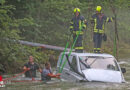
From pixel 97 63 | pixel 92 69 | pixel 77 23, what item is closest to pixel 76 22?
pixel 77 23

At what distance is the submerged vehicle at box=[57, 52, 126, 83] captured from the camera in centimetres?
1176

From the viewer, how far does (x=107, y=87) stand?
35.9ft

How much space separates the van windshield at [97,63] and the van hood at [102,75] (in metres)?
0.35

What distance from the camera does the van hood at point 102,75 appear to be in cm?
1162

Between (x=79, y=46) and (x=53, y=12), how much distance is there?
8.47 m

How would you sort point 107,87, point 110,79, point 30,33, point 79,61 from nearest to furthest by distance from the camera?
1. point 107,87
2. point 110,79
3. point 79,61
4. point 30,33

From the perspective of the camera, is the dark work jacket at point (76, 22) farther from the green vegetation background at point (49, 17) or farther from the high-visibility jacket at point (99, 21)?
the green vegetation background at point (49, 17)

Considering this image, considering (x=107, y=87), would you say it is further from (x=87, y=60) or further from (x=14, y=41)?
(x=14, y=41)

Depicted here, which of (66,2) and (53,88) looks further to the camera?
(66,2)

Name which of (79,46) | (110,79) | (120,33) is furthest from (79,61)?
(120,33)

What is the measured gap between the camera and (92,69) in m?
12.2

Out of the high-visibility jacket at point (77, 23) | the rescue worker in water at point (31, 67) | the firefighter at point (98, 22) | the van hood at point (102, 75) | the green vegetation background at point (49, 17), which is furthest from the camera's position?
the green vegetation background at point (49, 17)

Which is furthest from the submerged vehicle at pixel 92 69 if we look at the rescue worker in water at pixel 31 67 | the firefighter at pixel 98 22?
the firefighter at pixel 98 22

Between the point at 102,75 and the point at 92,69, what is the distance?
513 millimetres
